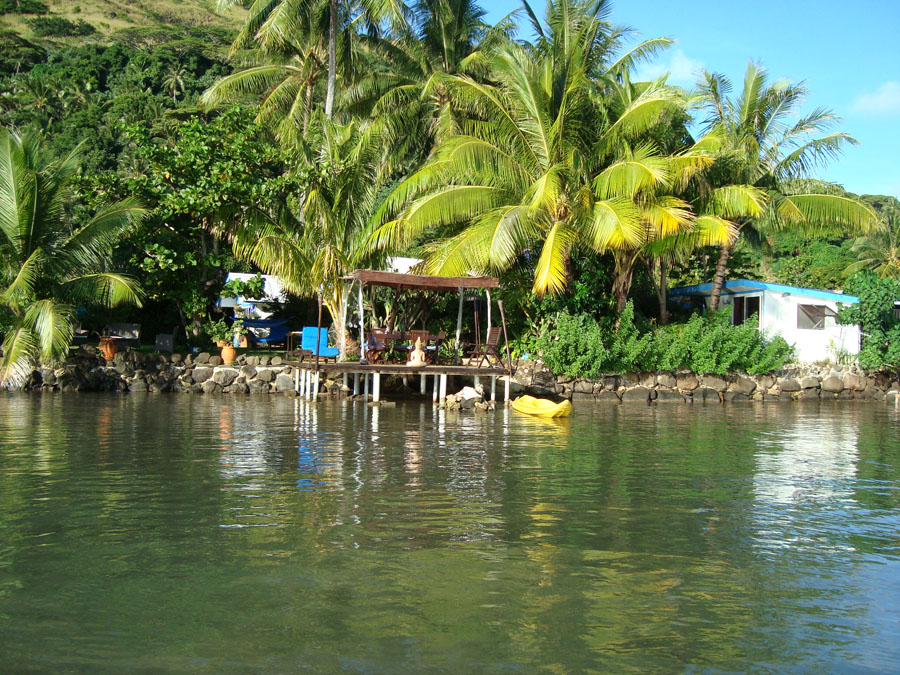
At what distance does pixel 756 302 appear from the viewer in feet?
92.7

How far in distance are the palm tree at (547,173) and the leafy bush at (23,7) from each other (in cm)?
10201

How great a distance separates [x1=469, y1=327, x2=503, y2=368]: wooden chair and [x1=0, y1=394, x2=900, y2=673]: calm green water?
6.46m

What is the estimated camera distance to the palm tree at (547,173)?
20875mm

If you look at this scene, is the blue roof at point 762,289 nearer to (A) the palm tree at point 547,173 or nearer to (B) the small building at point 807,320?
(B) the small building at point 807,320

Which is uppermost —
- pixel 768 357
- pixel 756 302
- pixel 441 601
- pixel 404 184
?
pixel 404 184

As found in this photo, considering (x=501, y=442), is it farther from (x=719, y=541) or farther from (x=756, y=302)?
(x=756, y=302)

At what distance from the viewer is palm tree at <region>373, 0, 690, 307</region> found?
68.5 ft

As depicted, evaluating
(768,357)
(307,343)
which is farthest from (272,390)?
(768,357)

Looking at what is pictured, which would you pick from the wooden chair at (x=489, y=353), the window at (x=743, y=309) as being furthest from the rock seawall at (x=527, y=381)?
the window at (x=743, y=309)

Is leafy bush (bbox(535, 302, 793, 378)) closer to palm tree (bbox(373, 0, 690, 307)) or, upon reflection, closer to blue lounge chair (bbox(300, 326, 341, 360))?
palm tree (bbox(373, 0, 690, 307))

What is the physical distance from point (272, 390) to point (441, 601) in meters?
17.1

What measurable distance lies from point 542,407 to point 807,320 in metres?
13.6

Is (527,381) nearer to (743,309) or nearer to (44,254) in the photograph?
(743,309)

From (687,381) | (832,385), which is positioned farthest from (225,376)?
(832,385)
